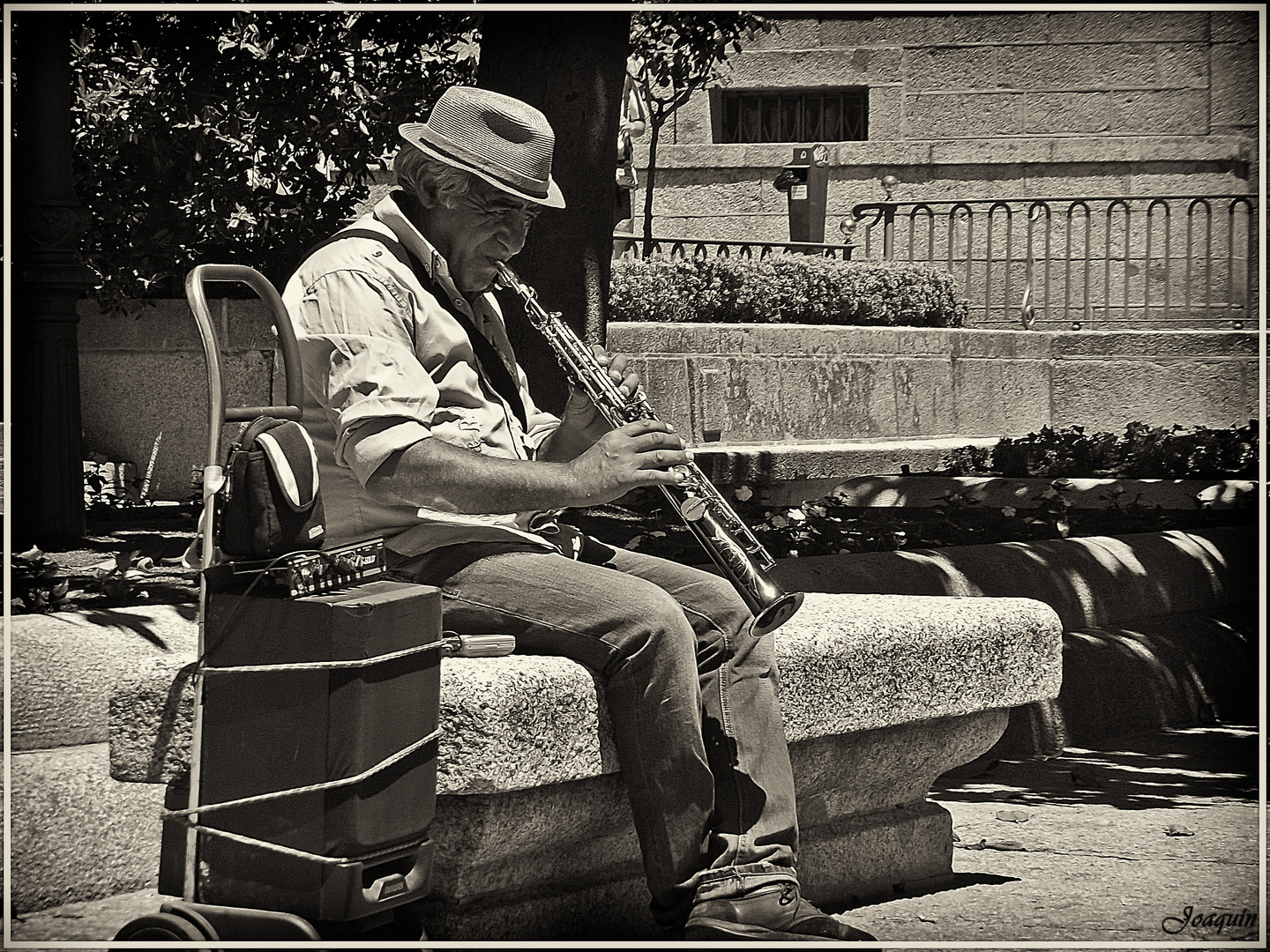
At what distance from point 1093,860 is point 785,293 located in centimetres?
610

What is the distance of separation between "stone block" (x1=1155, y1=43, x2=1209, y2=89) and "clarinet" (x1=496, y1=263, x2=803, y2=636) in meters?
1.82

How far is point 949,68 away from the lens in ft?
20.8

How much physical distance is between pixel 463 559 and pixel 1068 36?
7.72ft

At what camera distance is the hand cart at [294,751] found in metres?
2.65

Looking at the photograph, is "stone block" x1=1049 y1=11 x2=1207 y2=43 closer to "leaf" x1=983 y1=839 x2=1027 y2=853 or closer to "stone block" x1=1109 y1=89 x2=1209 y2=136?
"stone block" x1=1109 y1=89 x2=1209 y2=136

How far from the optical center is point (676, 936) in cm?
307

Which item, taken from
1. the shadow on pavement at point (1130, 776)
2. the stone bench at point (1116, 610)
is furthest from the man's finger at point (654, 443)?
the shadow on pavement at point (1130, 776)

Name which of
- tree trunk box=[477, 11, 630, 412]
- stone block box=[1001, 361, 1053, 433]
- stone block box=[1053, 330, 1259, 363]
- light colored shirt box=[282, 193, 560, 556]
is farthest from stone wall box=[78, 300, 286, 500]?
stone block box=[1053, 330, 1259, 363]

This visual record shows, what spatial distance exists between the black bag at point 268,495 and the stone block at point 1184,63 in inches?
104

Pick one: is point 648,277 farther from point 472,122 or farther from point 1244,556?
point 472,122

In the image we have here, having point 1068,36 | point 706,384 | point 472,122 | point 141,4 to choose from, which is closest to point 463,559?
point 472,122

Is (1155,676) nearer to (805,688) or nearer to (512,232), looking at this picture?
(805,688)

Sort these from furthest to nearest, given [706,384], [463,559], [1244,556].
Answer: [706,384] → [1244,556] → [463,559]

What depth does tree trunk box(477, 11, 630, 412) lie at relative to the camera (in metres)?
4.93
